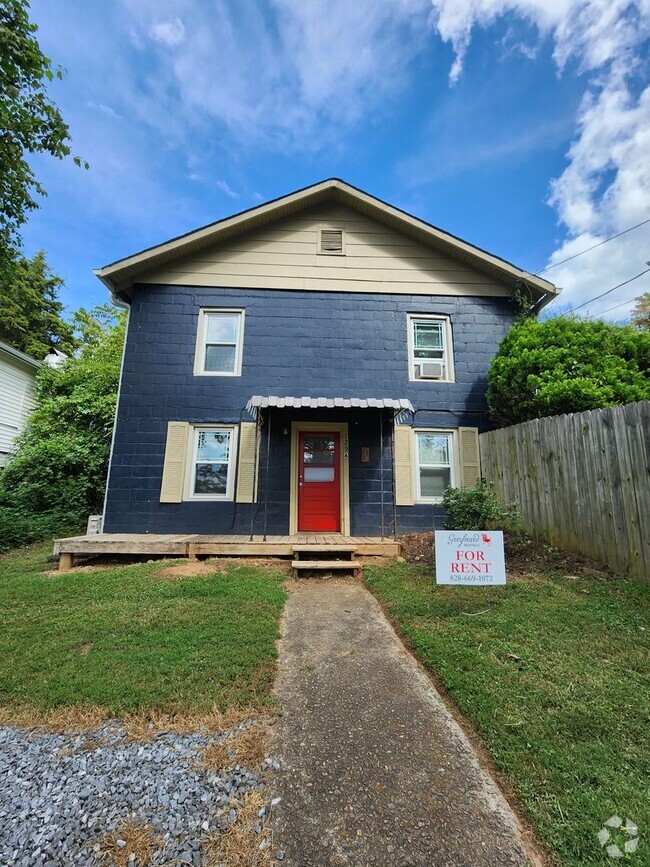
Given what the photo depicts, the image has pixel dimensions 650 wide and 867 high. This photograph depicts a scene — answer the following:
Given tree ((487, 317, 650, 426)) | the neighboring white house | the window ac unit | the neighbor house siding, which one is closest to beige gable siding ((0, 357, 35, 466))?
the neighboring white house

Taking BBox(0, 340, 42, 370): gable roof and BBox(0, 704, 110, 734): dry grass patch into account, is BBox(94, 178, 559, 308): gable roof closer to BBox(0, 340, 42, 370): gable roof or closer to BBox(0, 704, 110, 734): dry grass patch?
BBox(0, 340, 42, 370): gable roof

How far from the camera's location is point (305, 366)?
786cm

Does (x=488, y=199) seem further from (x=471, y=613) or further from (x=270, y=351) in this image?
(x=471, y=613)

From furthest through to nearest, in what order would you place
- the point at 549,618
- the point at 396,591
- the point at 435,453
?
1. the point at 435,453
2. the point at 396,591
3. the point at 549,618

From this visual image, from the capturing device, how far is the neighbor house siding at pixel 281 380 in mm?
7309

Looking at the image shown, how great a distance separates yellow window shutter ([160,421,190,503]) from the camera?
7254mm

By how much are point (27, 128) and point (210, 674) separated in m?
10.2

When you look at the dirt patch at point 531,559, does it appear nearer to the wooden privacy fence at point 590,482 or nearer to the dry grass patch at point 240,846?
the wooden privacy fence at point 590,482

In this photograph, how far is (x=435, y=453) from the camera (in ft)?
25.7

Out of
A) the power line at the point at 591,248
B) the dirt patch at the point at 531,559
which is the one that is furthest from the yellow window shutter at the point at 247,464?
the power line at the point at 591,248

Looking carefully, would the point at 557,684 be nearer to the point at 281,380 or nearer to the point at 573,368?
the point at 573,368

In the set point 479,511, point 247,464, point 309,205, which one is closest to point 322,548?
point 247,464

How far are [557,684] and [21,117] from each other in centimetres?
1166

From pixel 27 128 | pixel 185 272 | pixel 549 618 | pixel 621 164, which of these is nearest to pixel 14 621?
pixel 549 618
